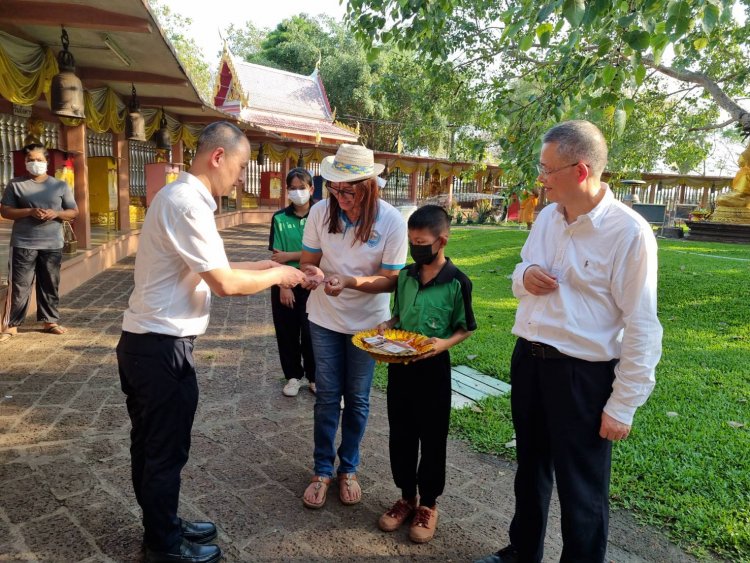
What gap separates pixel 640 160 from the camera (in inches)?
460

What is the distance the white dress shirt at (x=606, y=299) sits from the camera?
6.21ft

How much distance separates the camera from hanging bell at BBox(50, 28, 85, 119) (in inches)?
226

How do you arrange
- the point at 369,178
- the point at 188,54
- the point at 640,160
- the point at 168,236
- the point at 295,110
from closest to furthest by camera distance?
the point at 168,236 → the point at 369,178 → the point at 640,160 → the point at 295,110 → the point at 188,54

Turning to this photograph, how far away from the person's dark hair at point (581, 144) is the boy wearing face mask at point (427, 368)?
0.76m

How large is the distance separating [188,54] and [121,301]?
104 feet

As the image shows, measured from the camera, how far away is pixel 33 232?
5492mm

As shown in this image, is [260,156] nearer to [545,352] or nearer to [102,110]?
[102,110]

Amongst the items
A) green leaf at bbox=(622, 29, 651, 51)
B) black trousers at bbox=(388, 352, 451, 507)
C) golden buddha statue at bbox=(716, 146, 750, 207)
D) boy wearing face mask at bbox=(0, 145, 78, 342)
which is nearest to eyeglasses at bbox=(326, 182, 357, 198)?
black trousers at bbox=(388, 352, 451, 507)

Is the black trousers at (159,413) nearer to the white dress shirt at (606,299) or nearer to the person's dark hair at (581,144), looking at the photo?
the white dress shirt at (606,299)

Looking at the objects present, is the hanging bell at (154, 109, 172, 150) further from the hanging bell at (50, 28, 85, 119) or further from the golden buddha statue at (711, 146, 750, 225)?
the golden buddha statue at (711, 146, 750, 225)

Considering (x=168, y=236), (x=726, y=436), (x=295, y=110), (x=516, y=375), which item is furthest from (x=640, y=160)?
(x=295, y=110)

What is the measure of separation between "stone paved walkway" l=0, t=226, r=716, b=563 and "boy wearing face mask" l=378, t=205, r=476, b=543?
303mm

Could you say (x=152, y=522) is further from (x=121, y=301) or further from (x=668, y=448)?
(x=121, y=301)

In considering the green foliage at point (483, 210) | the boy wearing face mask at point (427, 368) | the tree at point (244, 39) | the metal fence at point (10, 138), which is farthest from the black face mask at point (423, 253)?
the tree at point (244, 39)
